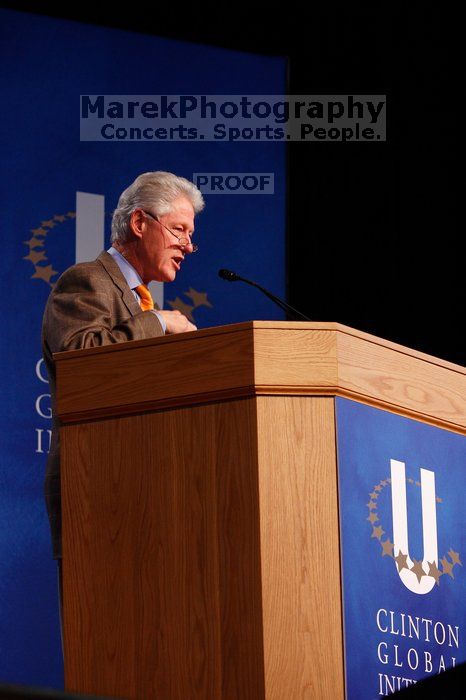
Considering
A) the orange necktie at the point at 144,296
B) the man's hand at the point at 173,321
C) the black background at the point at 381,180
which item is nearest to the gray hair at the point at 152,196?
the orange necktie at the point at 144,296

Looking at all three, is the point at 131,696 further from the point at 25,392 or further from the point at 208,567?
the point at 25,392

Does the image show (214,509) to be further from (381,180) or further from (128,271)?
(381,180)

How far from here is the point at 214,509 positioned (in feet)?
6.54

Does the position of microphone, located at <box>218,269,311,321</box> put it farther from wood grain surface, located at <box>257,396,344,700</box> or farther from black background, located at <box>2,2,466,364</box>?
black background, located at <box>2,2,466,364</box>

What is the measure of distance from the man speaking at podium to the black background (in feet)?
5.19

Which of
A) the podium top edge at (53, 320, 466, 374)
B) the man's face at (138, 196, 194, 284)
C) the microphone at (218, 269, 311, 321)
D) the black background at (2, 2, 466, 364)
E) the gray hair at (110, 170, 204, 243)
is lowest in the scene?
the podium top edge at (53, 320, 466, 374)

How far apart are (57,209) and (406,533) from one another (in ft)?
6.98

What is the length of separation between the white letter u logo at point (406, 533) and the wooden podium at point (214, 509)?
0.12 m

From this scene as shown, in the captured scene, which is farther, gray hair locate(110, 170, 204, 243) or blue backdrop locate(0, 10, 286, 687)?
blue backdrop locate(0, 10, 286, 687)

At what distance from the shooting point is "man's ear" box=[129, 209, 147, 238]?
2.88 metres

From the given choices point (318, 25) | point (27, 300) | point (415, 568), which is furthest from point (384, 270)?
point (415, 568)

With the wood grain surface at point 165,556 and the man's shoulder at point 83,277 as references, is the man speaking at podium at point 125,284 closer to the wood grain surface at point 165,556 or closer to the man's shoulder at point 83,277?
the man's shoulder at point 83,277

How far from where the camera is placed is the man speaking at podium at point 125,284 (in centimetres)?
241

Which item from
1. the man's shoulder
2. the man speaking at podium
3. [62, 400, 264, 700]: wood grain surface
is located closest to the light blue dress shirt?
the man speaking at podium
